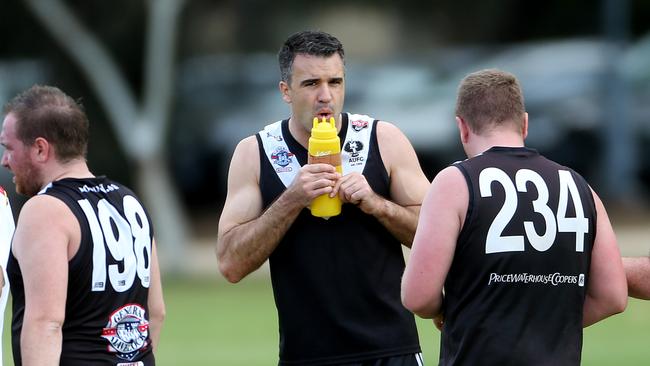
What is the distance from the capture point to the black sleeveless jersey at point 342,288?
19.3ft

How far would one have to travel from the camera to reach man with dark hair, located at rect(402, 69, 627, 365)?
5.04 m

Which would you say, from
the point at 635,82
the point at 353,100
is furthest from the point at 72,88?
the point at 635,82

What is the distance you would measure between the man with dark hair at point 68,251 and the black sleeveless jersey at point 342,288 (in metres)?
0.71

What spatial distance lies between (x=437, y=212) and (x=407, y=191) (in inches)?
37.7

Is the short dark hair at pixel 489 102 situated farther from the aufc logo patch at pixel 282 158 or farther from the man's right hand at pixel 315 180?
the aufc logo patch at pixel 282 158

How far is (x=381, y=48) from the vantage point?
27.7m

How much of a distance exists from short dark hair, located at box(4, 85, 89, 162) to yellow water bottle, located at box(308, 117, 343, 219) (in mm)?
987

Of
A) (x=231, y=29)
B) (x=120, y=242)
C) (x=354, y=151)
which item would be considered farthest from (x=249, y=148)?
(x=231, y=29)

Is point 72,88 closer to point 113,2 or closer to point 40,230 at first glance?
point 113,2

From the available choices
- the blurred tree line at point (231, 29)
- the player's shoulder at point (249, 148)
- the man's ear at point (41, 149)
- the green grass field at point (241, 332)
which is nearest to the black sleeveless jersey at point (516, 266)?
the player's shoulder at point (249, 148)

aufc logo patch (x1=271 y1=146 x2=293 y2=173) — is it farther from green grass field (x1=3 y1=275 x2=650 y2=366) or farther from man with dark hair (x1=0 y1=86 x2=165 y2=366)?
green grass field (x1=3 y1=275 x2=650 y2=366)

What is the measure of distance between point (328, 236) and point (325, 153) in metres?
0.51

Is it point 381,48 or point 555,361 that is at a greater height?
point 381,48

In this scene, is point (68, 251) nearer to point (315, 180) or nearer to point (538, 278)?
point (315, 180)
